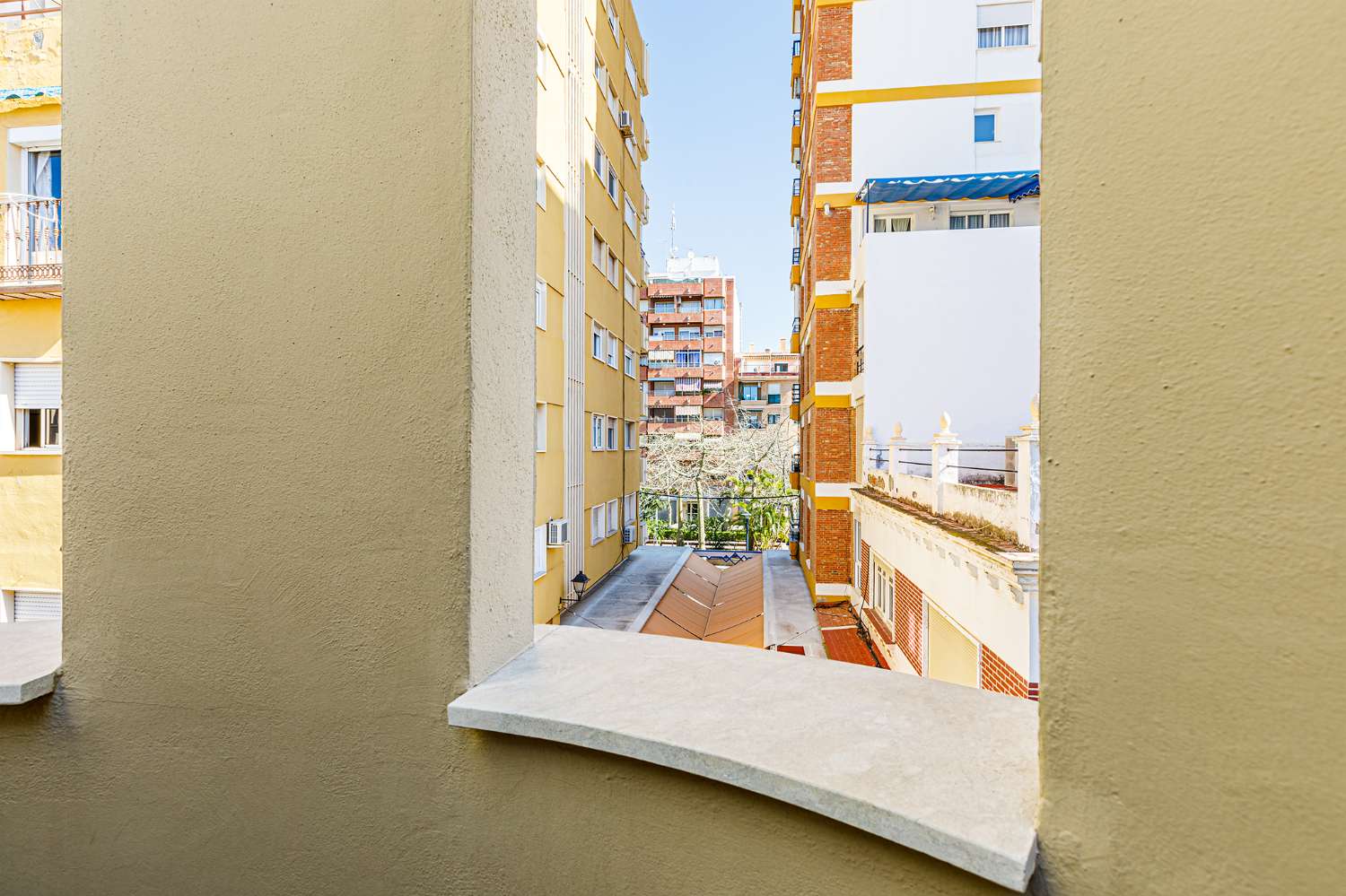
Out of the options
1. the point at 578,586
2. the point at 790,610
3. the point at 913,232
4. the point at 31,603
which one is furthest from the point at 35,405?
the point at 913,232

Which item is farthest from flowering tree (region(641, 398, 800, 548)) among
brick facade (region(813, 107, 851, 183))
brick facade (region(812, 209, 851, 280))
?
brick facade (region(813, 107, 851, 183))

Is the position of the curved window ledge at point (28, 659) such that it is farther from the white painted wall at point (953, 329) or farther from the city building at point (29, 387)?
the white painted wall at point (953, 329)

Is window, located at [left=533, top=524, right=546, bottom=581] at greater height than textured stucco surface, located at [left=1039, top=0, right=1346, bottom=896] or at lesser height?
lesser

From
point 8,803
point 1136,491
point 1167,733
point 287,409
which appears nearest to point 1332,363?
point 1136,491

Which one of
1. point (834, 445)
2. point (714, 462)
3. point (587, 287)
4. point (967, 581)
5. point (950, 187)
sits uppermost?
point (950, 187)

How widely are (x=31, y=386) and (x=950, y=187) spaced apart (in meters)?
13.3

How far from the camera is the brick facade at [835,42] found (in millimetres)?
13039

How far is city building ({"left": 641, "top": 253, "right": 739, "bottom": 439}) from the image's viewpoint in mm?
41438

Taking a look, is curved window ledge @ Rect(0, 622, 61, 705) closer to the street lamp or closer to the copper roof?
the copper roof

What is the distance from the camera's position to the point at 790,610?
12.9 meters

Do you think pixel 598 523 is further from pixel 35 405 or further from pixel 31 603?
pixel 35 405

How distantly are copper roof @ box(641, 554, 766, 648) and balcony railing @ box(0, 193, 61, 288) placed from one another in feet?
28.0

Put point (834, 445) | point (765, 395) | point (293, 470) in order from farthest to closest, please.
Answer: point (765, 395) → point (834, 445) → point (293, 470)

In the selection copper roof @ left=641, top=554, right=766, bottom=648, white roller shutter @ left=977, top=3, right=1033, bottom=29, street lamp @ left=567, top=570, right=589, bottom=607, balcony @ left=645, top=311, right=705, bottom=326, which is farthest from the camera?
balcony @ left=645, top=311, right=705, bottom=326
